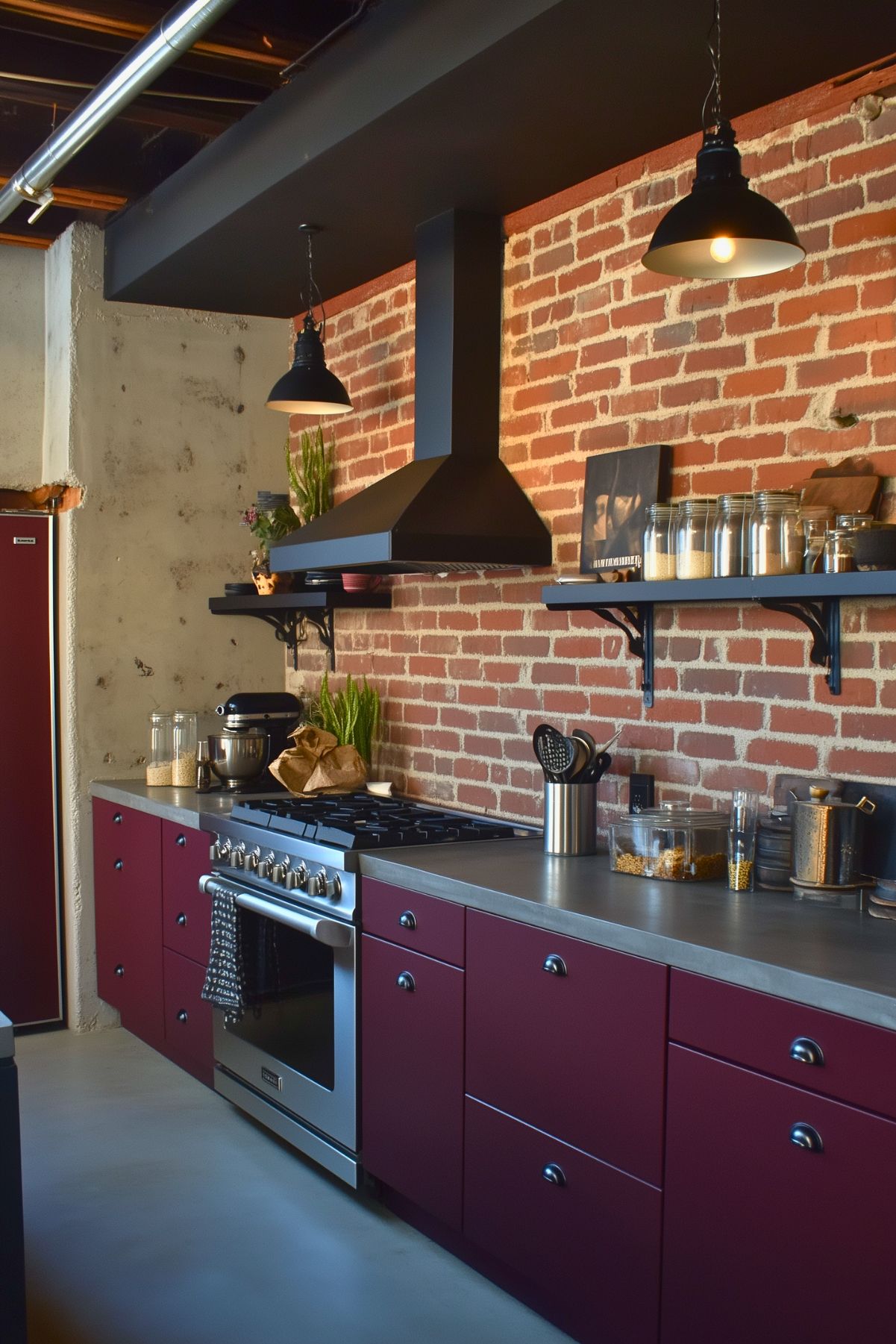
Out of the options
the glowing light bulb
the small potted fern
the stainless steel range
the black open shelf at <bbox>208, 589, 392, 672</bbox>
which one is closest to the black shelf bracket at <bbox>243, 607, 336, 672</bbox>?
the black open shelf at <bbox>208, 589, 392, 672</bbox>

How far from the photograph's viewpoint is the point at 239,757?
4.46 m

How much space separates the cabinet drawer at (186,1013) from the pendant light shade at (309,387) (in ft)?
6.01

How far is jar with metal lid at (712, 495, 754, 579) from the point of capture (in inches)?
106

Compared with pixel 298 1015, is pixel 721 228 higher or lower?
higher

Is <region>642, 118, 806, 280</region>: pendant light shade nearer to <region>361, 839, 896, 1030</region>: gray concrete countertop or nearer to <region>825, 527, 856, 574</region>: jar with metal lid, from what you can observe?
<region>825, 527, 856, 574</region>: jar with metal lid

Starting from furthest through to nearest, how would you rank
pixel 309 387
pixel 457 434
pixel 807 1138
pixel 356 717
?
pixel 356 717 → pixel 309 387 → pixel 457 434 → pixel 807 1138

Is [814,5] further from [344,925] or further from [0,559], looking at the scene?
[0,559]

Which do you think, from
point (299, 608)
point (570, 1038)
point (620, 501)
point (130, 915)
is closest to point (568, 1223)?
point (570, 1038)

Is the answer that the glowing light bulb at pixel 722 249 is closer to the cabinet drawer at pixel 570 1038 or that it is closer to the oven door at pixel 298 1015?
the cabinet drawer at pixel 570 1038

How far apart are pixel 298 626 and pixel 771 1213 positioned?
3413mm

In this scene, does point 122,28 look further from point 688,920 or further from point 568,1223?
point 568,1223

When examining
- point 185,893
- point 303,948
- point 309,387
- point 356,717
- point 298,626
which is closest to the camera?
point 303,948

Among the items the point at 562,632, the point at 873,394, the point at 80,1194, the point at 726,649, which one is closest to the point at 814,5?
the point at 873,394

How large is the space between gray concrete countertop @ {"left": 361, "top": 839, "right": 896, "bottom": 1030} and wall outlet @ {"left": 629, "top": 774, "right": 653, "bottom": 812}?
0.16 meters
